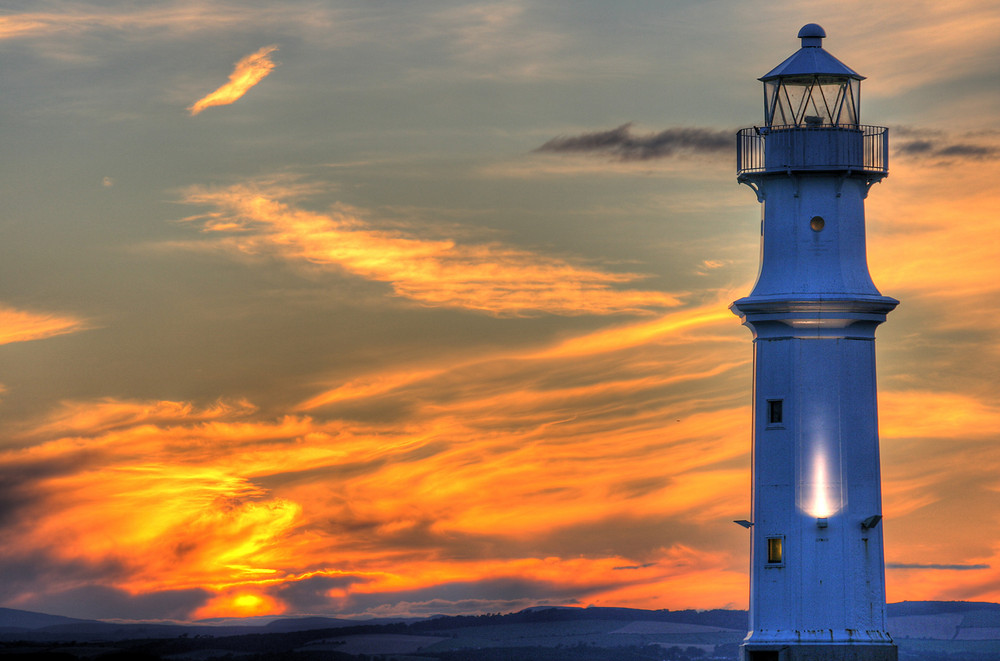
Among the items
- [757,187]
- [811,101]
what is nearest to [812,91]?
[811,101]

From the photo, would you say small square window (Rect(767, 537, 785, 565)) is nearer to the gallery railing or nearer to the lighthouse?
the lighthouse

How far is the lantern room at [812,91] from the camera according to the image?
68312mm

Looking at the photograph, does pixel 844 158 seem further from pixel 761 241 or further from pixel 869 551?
pixel 869 551

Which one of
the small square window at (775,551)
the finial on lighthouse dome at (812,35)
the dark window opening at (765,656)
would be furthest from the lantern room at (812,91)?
the dark window opening at (765,656)

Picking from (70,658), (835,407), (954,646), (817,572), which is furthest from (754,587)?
(954,646)

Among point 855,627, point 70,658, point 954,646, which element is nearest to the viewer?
point 855,627

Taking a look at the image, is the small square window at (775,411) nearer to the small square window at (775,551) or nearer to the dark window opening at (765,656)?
the small square window at (775,551)

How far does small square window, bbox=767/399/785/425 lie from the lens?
66.5 m

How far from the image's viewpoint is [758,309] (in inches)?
2618

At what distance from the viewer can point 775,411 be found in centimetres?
6669

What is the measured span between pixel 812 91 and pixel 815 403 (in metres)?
10.5

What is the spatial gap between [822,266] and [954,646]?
41.3 metres

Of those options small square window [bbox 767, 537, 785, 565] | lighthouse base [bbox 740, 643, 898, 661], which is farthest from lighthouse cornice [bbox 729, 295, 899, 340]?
lighthouse base [bbox 740, 643, 898, 661]

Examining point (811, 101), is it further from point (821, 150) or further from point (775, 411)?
point (775, 411)
